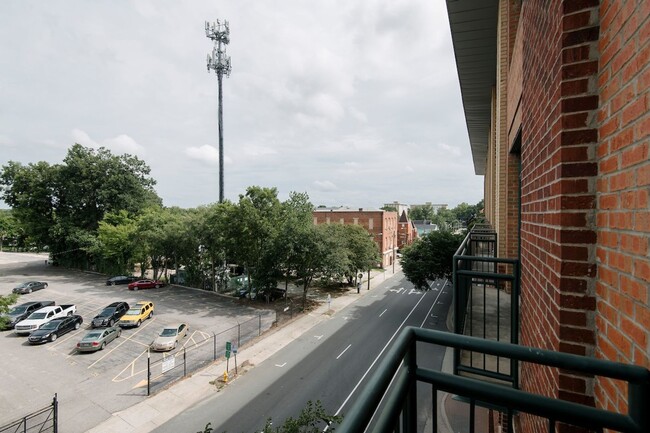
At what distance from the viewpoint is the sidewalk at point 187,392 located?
1080cm

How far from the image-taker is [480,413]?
11625 mm

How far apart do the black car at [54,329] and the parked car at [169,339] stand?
632 centimetres

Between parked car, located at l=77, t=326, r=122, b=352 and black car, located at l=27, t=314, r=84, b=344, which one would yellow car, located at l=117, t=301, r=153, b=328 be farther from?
black car, located at l=27, t=314, r=84, b=344

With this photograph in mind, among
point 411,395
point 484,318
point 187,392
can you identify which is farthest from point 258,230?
point 411,395

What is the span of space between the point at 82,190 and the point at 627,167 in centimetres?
4695

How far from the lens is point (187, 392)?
42.3 feet

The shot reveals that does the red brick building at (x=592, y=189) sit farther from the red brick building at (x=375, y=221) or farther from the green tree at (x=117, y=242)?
the red brick building at (x=375, y=221)

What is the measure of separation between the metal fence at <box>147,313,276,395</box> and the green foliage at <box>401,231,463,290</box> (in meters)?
10.9

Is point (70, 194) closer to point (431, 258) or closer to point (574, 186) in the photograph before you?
point (431, 258)

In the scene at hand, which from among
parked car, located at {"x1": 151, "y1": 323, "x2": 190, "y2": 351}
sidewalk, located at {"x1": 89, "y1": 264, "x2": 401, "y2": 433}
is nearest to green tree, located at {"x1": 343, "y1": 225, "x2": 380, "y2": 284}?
sidewalk, located at {"x1": 89, "y1": 264, "x2": 401, "y2": 433}

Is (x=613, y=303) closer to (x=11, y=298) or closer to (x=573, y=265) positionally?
(x=573, y=265)

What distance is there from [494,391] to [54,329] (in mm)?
23730

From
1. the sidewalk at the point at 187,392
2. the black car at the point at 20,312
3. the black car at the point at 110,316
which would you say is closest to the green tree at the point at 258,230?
the sidewalk at the point at 187,392

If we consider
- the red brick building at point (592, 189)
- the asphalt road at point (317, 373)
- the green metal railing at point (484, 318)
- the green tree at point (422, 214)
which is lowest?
the asphalt road at point (317, 373)
